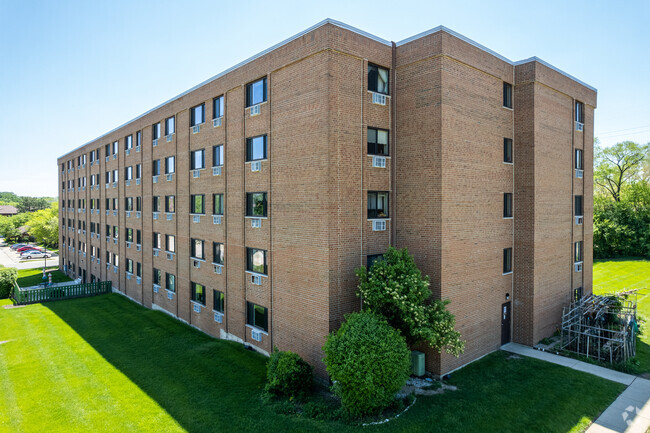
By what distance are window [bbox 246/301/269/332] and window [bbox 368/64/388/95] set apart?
1029 cm

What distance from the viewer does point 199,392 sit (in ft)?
46.0

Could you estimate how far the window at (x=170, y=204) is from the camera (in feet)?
79.0

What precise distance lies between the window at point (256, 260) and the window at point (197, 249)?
15.3 ft

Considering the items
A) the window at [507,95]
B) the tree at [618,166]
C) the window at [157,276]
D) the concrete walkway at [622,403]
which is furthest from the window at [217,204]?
the tree at [618,166]

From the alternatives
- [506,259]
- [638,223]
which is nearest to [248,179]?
[506,259]

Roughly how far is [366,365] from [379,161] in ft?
25.3

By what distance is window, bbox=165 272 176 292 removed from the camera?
2419cm

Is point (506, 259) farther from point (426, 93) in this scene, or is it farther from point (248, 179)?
point (248, 179)

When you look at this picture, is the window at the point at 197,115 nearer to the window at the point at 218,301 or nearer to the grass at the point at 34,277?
the window at the point at 218,301

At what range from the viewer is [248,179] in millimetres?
17688

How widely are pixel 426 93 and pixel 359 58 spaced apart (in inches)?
113

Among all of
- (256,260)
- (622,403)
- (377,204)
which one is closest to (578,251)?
(622,403)

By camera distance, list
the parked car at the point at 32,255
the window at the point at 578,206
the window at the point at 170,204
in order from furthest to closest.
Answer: the parked car at the point at 32,255, the window at the point at 170,204, the window at the point at 578,206

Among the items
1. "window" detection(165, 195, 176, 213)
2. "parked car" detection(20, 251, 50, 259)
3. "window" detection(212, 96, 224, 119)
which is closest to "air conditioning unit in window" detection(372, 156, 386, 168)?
"window" detection(212, 96, 224, 119)
